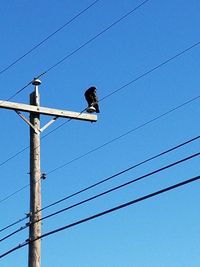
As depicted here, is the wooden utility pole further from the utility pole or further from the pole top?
the pole top

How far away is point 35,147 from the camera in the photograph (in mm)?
15664

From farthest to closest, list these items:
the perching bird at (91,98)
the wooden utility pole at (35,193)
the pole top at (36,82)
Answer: the perching bird at (91,98), the pole top at (36,82), the wooden utility pole at (35,193)

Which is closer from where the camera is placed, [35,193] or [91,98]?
[35,193]

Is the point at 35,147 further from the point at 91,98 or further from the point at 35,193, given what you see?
the point at 91,98

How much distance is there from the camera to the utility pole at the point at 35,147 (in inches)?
576

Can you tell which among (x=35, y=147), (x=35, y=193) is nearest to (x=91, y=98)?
(x=35, y=147)

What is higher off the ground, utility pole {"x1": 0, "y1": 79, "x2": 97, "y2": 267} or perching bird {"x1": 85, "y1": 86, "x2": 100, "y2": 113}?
perching bird {"x1": 85, "y1": 86, "x2": 100, "y2": 113}

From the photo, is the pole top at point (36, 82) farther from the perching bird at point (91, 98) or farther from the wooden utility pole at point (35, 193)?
the perching bird at point (91, 98)

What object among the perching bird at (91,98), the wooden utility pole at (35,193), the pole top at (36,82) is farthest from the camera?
the perching bird at (91,98)

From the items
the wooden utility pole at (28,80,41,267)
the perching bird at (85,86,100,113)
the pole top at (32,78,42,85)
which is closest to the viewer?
the wooden utility pole at (28,80,41,267)

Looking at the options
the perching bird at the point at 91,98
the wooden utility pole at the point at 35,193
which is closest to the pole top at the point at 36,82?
the wooden utility pole at the point at 35,193

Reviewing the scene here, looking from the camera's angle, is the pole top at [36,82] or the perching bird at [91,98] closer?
the pole top at [36,82]

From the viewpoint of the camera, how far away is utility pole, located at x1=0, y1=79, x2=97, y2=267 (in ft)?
48.0

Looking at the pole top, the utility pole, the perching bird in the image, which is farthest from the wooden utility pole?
the perching bird
